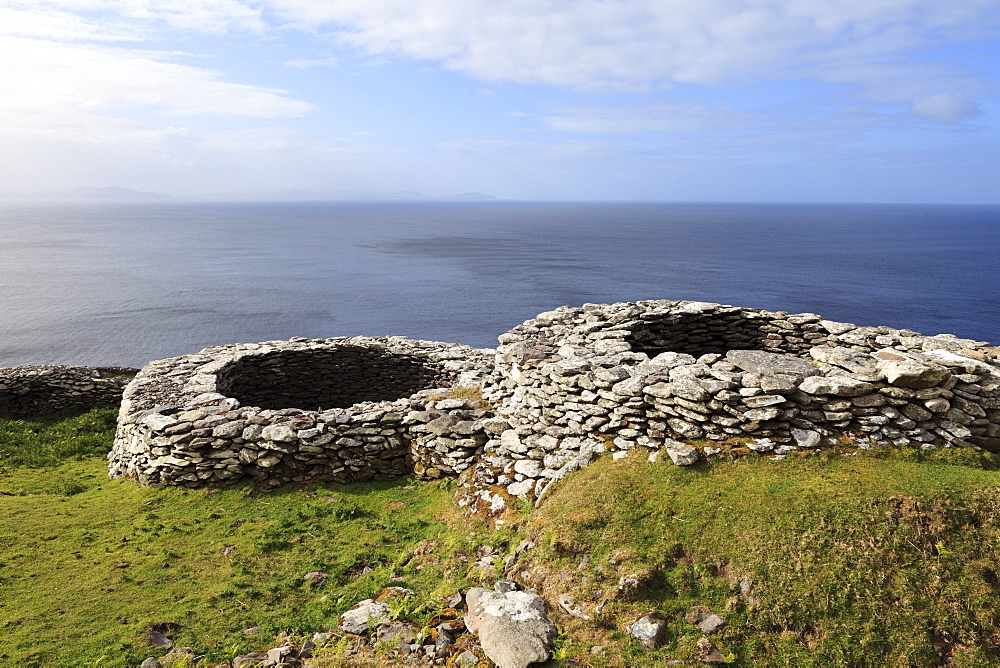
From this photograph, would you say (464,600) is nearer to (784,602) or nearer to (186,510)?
(784,602)

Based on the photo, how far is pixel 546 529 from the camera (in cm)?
881

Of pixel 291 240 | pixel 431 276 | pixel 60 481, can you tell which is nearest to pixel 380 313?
pixel 431 276

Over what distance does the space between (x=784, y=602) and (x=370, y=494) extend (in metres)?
8.58

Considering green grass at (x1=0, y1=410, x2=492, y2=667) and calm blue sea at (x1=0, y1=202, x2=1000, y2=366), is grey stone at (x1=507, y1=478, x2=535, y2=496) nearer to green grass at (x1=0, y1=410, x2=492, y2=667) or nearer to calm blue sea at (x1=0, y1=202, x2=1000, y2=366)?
green grass at (x1=0, y1=410, x2=492, y2=667)

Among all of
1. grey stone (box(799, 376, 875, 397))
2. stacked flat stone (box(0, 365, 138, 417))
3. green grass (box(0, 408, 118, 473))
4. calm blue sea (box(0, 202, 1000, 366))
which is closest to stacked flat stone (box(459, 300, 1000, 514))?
grey stone (box(799, 376, 875, 397))

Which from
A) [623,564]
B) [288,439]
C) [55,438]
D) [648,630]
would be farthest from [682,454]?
[55,438]

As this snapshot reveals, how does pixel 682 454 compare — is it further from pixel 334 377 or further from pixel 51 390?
pixel 51 390

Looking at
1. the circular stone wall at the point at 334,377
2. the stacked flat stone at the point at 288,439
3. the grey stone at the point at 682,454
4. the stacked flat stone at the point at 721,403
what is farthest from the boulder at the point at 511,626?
the circular stone wall at the point at 334,377

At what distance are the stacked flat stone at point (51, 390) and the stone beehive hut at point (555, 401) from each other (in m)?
5.29

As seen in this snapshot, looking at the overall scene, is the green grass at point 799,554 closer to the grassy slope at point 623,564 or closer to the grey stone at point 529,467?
the grassy slope at point 623,564

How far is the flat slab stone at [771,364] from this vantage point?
34.5 feet

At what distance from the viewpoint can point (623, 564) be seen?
7.78 meters

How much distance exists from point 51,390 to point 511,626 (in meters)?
22.6

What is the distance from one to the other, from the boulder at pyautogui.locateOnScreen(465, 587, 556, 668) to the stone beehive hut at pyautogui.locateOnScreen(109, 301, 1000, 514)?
3.10m
